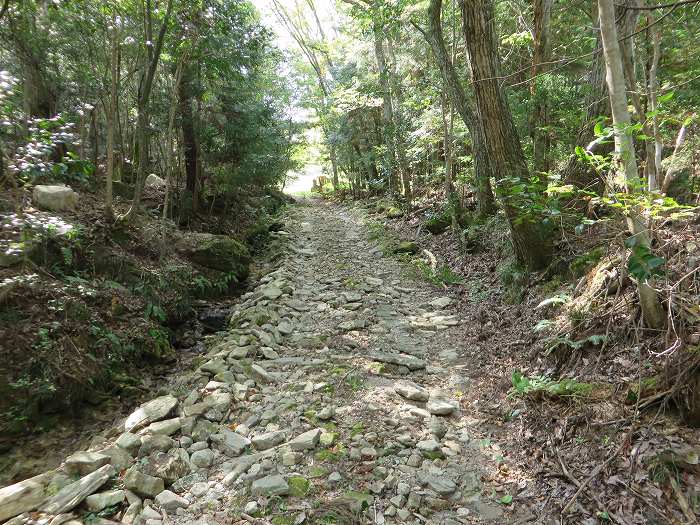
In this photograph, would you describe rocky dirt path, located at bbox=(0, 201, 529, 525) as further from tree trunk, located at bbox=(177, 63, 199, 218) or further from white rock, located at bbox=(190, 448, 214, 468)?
tree trunk, located at bbox=(177, 63, 199, 218)

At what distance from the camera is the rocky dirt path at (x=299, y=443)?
2762 mm

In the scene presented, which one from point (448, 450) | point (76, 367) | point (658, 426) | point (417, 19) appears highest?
point (417, 19)

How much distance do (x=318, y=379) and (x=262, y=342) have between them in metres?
1.33

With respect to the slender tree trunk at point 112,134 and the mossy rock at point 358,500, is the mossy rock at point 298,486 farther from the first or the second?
the slender tree trunk at point 112,134

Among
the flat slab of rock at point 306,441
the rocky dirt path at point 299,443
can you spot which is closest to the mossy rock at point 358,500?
the rocky dirt path at point 299,443

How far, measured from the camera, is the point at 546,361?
387 cm

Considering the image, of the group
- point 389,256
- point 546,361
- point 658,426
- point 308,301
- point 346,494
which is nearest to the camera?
point 658,426

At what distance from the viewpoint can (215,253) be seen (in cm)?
779

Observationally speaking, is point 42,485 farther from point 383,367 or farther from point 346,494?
point 383,367

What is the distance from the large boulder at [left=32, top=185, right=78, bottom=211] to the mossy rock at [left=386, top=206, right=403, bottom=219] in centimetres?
908

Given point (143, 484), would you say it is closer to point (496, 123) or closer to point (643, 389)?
point (643, 389)

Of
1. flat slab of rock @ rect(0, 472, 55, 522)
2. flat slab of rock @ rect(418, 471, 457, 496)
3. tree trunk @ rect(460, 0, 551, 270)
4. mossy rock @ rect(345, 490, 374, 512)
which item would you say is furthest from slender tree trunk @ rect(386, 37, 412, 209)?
flat slab of rock @ rect(0, 472, 55, 522)

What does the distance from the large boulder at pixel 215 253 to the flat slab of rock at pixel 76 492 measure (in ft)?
15.9

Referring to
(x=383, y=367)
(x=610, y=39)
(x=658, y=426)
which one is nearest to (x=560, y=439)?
(x=658, y=426)
